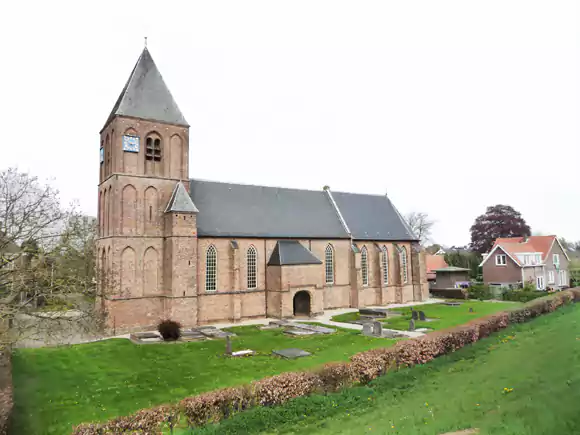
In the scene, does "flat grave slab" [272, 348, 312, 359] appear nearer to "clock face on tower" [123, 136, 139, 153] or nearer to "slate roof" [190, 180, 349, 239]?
"slate roof" [190, 180, 349, 239]

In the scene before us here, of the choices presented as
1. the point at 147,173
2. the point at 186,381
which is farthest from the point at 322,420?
the point at 147,173

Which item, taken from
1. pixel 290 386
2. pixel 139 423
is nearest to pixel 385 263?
pixel 290 386

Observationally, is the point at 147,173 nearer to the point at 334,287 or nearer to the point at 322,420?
the point at 334,287

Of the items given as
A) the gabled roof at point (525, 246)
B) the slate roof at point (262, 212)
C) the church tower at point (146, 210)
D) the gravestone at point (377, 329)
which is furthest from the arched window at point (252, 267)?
the gabled roof at point (525, 246)

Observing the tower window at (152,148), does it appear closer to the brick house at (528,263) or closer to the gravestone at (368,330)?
the gravestone at (368,330)

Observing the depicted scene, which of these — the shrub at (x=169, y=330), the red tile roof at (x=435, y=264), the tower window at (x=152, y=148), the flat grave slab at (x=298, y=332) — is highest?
the tower window at (x=152, y=148)

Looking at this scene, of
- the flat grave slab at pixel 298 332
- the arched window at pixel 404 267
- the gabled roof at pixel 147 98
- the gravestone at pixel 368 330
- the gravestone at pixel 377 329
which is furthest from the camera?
the arched window at pixel 404 267

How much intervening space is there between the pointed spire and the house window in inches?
271

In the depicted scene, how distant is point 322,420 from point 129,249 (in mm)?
23143

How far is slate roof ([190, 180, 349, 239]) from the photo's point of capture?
115ft

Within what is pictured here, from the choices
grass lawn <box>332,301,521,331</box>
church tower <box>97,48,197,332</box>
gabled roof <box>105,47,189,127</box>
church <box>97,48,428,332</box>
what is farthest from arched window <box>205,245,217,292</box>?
gabled roof <box>105,47,189,127</box>

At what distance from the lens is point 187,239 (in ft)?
104

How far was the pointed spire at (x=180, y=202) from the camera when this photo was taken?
31375mm

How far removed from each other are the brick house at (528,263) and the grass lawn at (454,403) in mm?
37907
